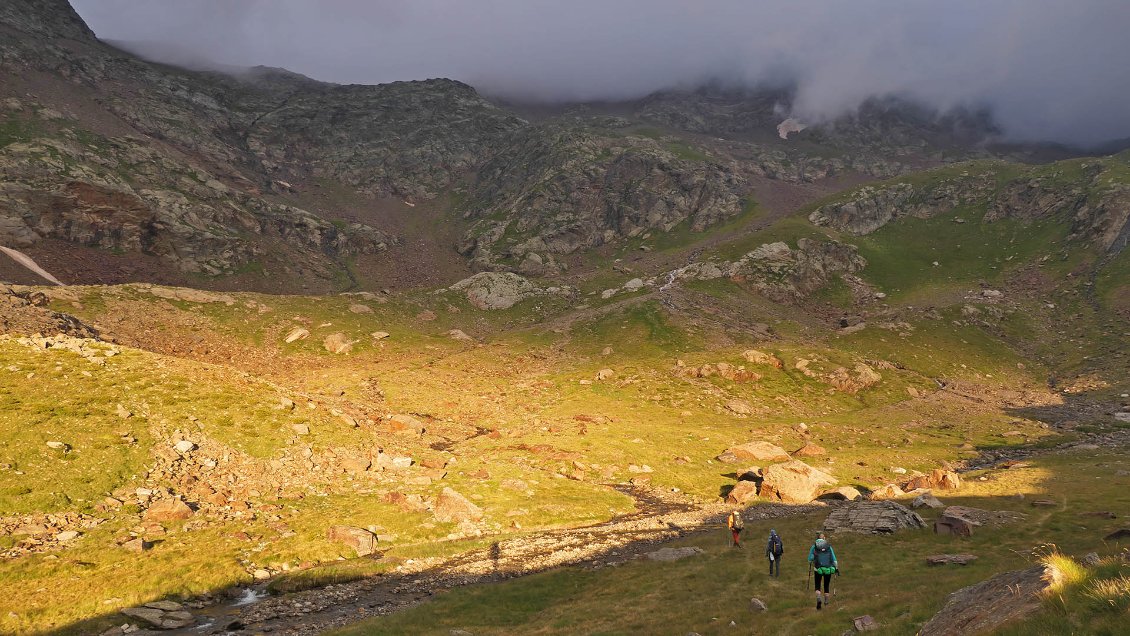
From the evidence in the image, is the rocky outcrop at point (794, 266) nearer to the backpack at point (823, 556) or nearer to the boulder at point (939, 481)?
the boulder at point (939, 481)

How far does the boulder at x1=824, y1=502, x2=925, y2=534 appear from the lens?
36.5 m

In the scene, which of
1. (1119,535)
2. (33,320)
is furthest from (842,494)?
(33,320)

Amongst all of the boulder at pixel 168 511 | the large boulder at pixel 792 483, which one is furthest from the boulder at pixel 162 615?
the large boulder at pixel 792 483

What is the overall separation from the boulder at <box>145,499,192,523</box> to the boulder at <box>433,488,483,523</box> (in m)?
17.3

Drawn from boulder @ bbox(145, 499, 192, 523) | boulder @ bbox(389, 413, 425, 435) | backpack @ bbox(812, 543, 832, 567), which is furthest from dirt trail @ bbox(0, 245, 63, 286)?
backpack @ bbox(812, 543, 832, 567)

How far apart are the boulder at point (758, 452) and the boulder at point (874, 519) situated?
2189 centimetres

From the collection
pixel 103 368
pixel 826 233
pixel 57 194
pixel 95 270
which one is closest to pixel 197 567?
pixel 103 368

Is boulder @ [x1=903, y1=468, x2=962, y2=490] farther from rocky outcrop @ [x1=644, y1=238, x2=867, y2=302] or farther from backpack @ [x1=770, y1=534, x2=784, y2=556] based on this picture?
rocky outcrop @ [x1=644, y1=238, x2=867, y2=302]

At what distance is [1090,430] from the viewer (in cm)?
7394

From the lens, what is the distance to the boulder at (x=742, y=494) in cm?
5203

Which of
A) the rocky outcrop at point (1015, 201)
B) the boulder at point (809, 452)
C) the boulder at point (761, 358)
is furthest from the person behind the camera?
the rocky outcrop at point (1015, 201)

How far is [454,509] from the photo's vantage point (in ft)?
138

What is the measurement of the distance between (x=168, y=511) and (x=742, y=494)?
4985 cm

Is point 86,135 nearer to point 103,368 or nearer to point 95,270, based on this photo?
point 95,270
